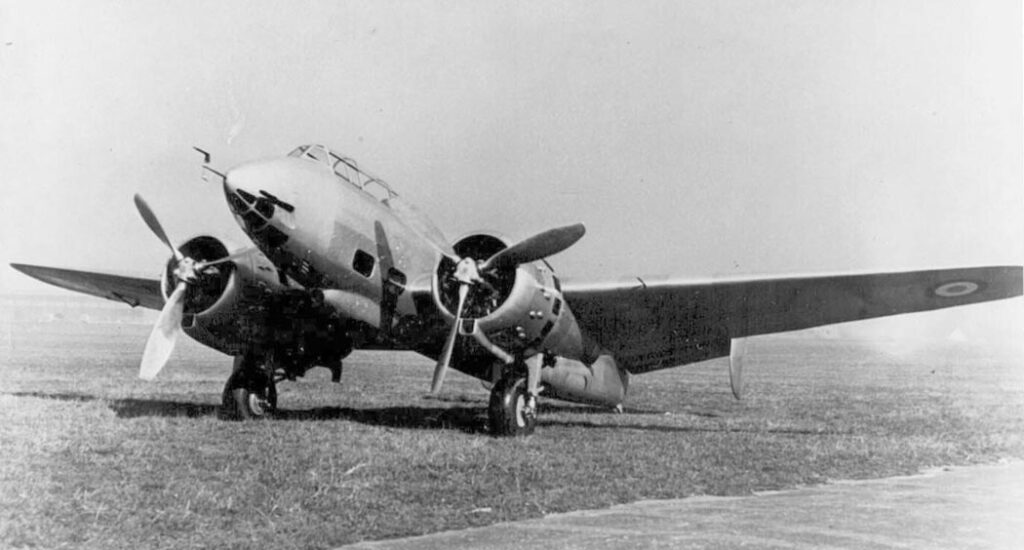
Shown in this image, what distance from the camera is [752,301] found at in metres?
13.0

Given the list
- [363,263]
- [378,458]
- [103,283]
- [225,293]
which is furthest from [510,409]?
[103,283]

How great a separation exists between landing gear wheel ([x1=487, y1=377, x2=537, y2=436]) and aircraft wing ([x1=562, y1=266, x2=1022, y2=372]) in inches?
58.6

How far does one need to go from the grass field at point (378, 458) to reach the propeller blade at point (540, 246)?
2300 millimetres

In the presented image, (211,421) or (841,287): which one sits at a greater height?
(841,287)

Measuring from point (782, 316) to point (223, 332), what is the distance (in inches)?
315

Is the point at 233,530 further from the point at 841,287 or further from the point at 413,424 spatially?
the point at 841,287

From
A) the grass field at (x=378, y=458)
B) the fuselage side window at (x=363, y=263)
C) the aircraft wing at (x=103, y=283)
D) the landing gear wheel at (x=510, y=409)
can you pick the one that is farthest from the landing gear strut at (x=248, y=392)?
the landing gear wheel at (x=510, y=409)

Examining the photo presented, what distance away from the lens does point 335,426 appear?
12.5 m

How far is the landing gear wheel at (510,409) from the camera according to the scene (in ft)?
39.6

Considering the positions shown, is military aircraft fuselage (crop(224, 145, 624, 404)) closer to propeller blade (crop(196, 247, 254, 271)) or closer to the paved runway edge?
propeller blade (crop(196, 247, 254, 271))

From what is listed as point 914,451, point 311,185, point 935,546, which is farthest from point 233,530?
point 914,451

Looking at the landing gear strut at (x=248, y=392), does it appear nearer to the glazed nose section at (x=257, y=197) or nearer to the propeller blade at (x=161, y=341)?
the propeller blade at (x=161, y=341)

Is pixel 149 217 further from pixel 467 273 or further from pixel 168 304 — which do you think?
pixel 467 273

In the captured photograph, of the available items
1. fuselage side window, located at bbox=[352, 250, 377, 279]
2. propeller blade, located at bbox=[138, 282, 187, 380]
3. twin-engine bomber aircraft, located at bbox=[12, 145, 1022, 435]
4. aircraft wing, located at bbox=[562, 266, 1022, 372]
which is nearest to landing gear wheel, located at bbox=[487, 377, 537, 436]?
twin-engine bomber aircraft, located at bbox=[12, 145, 1022, 435]
